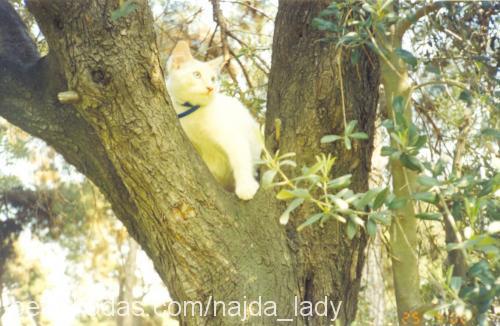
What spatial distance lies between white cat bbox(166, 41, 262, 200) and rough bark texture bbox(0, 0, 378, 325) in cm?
17

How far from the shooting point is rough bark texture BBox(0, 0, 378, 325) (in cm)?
167

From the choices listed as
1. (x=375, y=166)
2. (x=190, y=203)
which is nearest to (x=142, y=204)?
(x=190, y=203)

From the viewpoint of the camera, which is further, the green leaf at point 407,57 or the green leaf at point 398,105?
the green leaf at point 407,57

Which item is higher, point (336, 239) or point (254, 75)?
point (254, 75)

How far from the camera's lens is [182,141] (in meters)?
1.78

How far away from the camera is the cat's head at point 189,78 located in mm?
2318

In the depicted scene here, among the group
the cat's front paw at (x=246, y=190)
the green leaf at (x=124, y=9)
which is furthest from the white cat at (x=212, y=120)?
the green leaf at (x=124, y=9)

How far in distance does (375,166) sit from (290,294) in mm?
934

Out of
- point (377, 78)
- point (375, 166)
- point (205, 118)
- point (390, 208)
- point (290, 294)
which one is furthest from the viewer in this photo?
point (375, 166)

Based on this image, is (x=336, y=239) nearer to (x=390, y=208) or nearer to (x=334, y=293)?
(x=334, y=293)

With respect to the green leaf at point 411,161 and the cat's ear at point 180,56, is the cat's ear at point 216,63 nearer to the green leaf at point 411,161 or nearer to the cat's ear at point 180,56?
the cat's ear at point 180,56

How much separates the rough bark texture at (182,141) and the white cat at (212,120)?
172 mm

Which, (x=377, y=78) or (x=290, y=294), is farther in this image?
(x=377, y=78)

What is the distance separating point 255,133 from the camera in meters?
2.40
